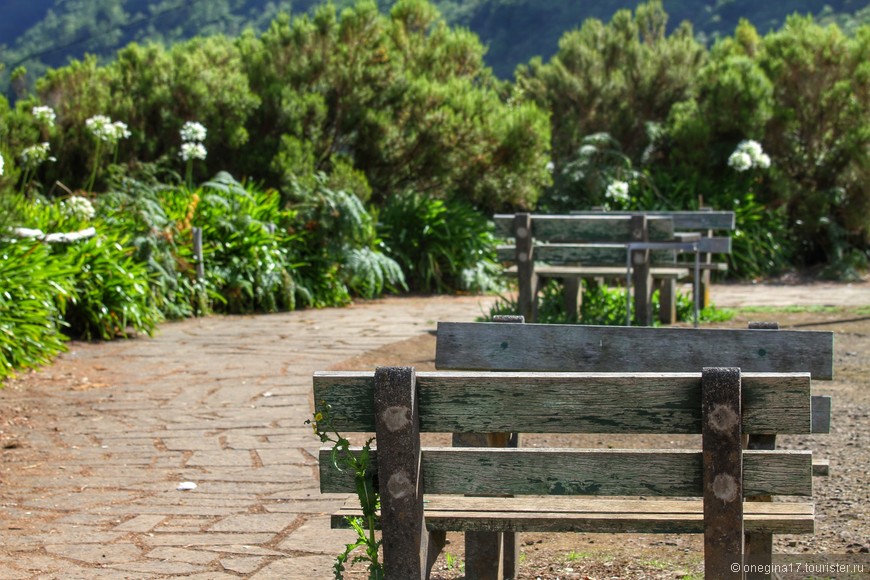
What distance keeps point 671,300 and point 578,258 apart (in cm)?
171

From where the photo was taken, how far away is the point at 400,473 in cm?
291

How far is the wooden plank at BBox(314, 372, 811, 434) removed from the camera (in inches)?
110

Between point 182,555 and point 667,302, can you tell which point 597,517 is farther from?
point 667,302

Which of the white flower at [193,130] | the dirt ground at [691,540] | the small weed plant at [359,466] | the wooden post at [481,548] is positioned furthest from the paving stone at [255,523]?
the white flower at [193,130]

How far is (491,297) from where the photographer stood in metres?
13.2

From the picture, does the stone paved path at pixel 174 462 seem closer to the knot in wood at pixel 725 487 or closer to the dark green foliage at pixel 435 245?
the knot in wood at pixel 725 487

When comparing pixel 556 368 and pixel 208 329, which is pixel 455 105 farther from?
pixel 556 368

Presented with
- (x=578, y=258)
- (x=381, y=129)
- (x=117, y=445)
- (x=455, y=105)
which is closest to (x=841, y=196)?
(x=455, y=105)

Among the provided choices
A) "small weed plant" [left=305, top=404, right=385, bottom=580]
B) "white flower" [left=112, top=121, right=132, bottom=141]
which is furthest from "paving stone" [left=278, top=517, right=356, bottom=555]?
"white flower" [left=112, top=121, right=132, bottom=141]

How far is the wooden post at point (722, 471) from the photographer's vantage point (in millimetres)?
2750

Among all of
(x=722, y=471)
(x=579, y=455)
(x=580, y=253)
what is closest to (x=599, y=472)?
(x=579, y=455)

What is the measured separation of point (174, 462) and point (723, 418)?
363 centimetres

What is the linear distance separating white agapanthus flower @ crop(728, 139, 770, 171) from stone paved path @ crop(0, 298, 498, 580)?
6621 millimetres

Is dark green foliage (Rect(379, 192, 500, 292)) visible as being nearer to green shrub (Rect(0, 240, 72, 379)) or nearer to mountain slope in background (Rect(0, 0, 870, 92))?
green shrub (Rect(0, 240, 72, 379))
